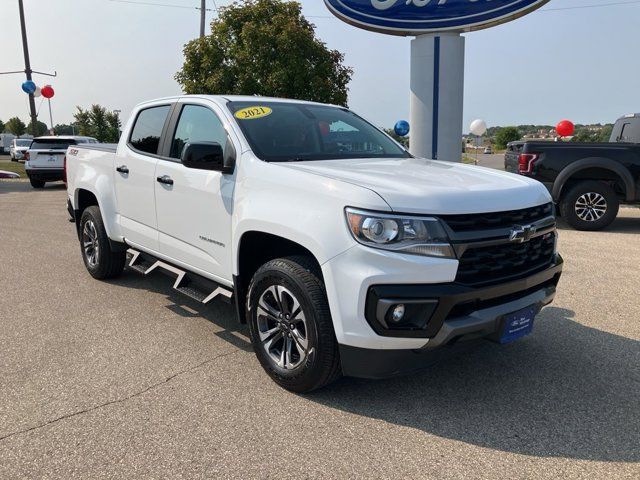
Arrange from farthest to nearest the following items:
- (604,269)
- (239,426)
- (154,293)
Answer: (604,269), (154,293), (239,426)

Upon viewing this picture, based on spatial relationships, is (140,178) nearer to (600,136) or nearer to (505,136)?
(600,136)

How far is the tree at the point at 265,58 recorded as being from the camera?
57.3ft

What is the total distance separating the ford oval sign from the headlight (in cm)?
913

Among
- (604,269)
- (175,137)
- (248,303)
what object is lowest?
(604,269)

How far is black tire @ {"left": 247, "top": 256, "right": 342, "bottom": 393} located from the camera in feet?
9.58

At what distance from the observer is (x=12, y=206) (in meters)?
12.4

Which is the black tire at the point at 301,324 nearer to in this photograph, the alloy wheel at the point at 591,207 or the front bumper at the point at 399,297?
the front bumper at the point at 399,297

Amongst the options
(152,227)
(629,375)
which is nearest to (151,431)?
(152,227)

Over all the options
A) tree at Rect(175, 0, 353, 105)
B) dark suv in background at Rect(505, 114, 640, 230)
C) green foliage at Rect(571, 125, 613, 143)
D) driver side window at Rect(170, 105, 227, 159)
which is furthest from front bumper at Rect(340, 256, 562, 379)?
tree at Rect(175, 0, 353, 105)

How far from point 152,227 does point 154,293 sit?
3.45 feet

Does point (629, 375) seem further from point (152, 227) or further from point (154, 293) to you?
point (154, 293)

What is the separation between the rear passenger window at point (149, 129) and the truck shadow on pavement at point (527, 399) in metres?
2.70

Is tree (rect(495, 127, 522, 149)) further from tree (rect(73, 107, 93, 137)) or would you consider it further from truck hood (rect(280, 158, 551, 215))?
truck hood (rect(280, 158, 551, 215))

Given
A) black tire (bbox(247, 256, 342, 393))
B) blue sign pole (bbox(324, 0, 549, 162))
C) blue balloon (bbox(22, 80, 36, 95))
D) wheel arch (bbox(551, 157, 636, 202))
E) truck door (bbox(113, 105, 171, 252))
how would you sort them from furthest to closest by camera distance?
blue balloon (bbox(22, 80, 36, 95)), blue sign pole (bbox(324, 0, 549, 162)), wheel arch (bbox(551, 157, 636, 202)), truck door (bbox(113, 105, 171, 252)), black tire (bbox(247, 256, 342, 393))
